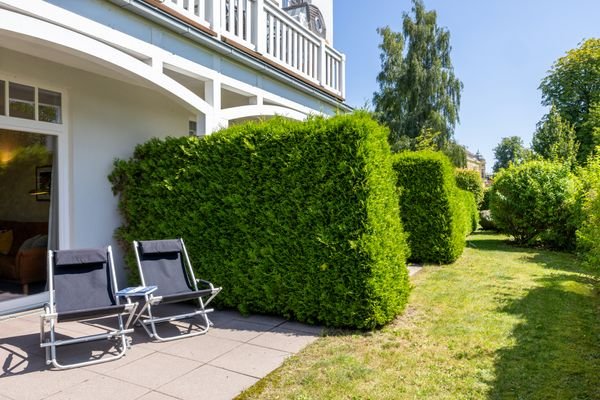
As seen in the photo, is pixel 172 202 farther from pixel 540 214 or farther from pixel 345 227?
pixel 540 214

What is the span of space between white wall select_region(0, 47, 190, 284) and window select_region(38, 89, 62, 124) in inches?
4.1

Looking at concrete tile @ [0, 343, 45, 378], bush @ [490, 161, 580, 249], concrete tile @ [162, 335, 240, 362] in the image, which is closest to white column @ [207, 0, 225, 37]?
concrete tile @ [162, 335, 240, 362]

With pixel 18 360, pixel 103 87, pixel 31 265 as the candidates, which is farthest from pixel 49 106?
pixel 18 360

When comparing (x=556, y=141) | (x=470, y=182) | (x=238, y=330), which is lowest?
(x=238, y=330)

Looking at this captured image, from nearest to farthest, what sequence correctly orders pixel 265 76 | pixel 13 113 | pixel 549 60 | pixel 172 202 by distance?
pixel 13 113 → pixel 172 202 → pixel 265 76 → pixel 549 60

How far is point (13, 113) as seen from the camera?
17.8 feet

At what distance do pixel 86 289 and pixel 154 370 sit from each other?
139 cm

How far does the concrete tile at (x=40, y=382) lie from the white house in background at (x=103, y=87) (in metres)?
2.48

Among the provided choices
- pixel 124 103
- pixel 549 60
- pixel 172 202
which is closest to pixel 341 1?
pixel 124 103

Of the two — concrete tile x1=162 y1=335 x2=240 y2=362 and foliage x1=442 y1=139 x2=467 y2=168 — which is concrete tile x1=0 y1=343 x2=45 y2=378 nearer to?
concrete tile x1=162 y1=335 x2=240 y2=362

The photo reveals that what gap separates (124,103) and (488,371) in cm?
667

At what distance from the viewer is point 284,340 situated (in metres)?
4.52

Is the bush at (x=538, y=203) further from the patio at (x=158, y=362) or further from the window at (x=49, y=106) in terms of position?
the window at (x=49, y=106)

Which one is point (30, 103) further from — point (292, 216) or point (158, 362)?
point (158, 362)
